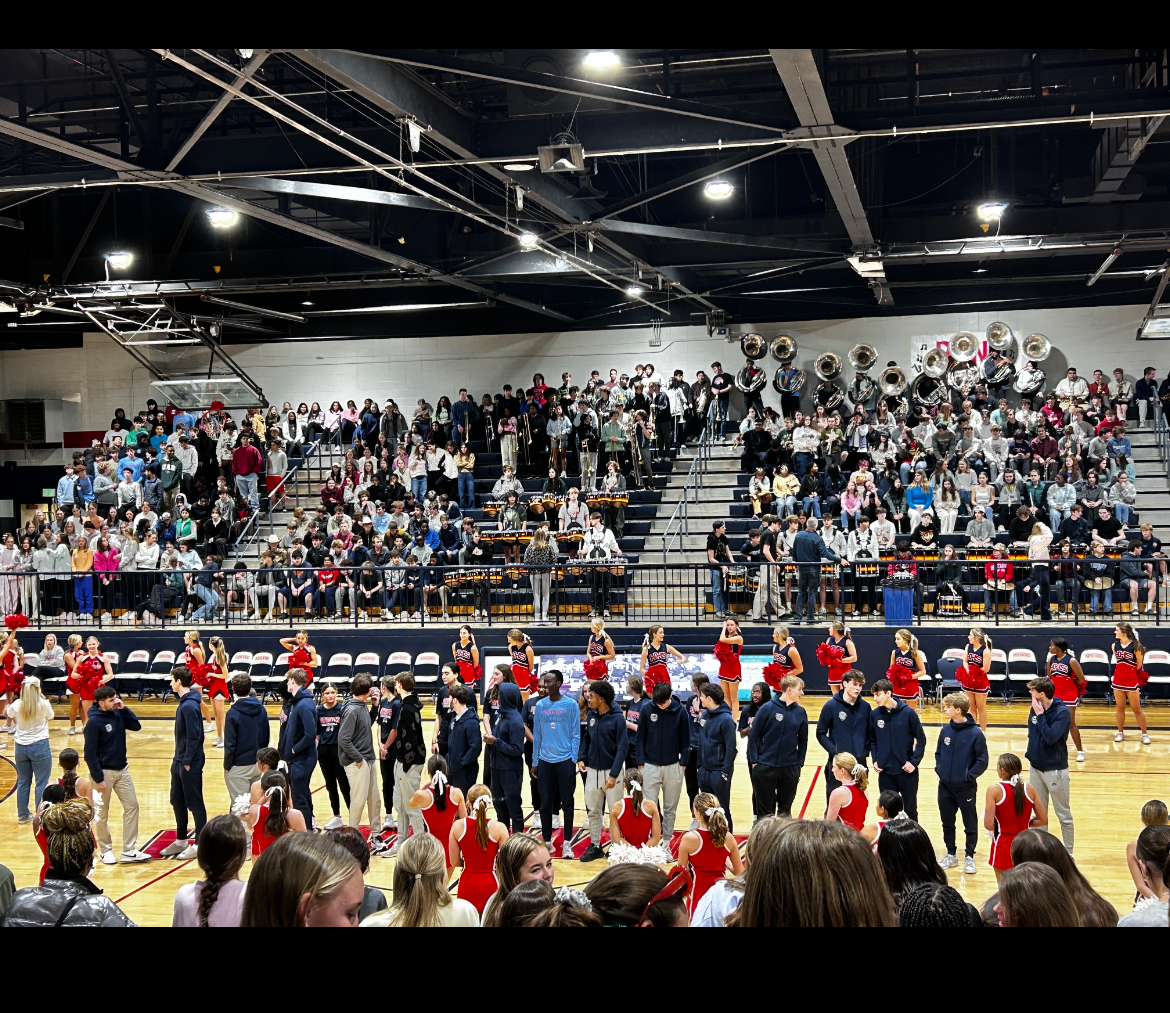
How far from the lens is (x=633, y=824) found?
31.2ft

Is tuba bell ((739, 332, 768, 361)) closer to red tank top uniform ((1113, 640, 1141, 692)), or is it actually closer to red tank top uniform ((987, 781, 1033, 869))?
red tank top uniform ((1113, 640, 1141, 692))

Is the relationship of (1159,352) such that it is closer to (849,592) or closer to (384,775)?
(849,592)

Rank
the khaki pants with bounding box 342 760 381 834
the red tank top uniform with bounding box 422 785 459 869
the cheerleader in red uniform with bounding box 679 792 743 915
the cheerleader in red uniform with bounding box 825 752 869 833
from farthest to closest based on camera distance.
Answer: the khaki pants with bounding box 342 760 381 834 < the red tank top uniform with bounding box 422 785 459 869 < the cheerleader in red uniform with bounding box 825 752 869 833 < the cheerleader in red uniform with bounding box 679 792 743 915

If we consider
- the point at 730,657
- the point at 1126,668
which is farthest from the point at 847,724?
the point at 1126,668

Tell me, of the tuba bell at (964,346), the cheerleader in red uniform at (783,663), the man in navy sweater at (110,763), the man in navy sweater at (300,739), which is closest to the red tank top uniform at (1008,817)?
the cheerleader in red uniform at (783,663)

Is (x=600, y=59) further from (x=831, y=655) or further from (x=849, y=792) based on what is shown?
(x=831, y=655)

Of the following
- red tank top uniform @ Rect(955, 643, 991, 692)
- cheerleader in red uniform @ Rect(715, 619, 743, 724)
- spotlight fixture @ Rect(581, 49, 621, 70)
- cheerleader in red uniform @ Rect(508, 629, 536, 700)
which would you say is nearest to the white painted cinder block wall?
cheerleader in red uniform @ Rect(715, 619, 743, 724)

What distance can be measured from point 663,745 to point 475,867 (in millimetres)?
3526

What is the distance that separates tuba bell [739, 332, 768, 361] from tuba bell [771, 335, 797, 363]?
327mm

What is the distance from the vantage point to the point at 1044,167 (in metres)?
21.5

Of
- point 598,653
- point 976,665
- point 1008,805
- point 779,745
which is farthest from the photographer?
point 598,653

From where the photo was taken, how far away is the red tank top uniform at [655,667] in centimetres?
1400

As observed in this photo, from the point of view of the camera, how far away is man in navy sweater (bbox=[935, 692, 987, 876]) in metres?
9.62
